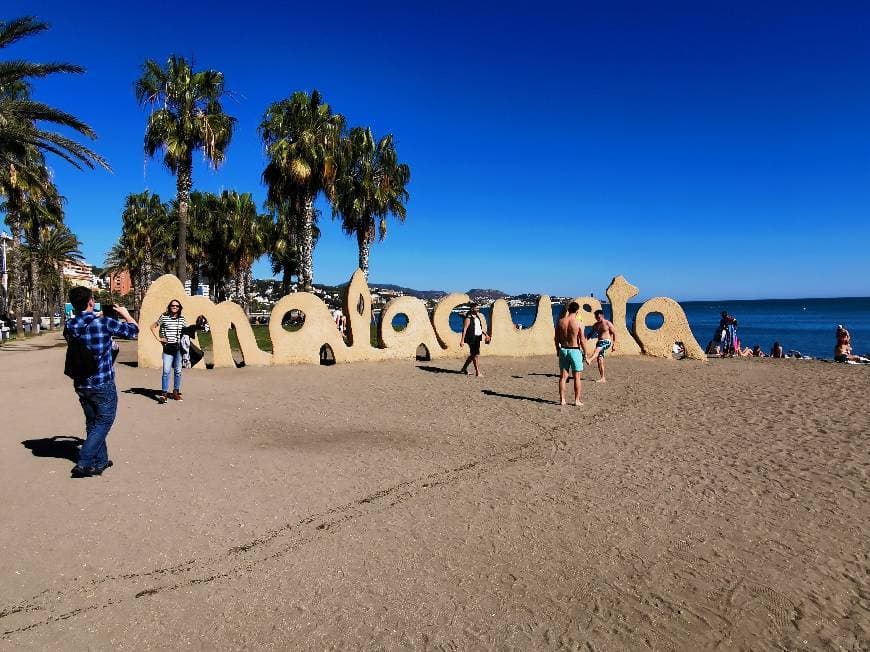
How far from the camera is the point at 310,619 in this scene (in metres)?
3.31

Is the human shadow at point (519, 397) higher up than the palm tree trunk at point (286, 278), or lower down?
lower down

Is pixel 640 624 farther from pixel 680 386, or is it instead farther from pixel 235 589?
pixel 680 386

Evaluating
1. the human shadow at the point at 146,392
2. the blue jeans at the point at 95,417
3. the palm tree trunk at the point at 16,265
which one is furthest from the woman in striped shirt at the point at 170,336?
the palm tree trunk at the point at 16,265

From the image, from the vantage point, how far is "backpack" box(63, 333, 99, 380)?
212 inches

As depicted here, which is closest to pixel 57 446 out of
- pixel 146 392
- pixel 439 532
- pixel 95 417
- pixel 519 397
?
pixel 95 417

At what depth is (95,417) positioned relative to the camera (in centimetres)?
554

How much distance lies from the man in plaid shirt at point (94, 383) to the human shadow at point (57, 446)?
0.77 metres

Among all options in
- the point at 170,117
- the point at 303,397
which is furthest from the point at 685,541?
the point at 170,117

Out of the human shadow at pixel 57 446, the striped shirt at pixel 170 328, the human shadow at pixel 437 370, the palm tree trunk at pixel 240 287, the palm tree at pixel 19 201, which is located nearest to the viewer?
the human shadow at pixel 57 446

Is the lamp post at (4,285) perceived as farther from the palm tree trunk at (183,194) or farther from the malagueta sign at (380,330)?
the malagueta sign at (380,330)

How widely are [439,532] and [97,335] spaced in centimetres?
421

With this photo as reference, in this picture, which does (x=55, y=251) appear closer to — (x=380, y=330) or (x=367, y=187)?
(x=367, y=187)

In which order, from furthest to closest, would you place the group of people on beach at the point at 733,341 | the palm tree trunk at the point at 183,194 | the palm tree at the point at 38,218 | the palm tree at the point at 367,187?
1. the palm tree at the point at 38,218
2. the palm tree at the point at 367,187
3. the palm tree trunk at the point at 183,194
4. the group of people on beach at the point at 733,341

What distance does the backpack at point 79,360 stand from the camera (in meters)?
5.39
